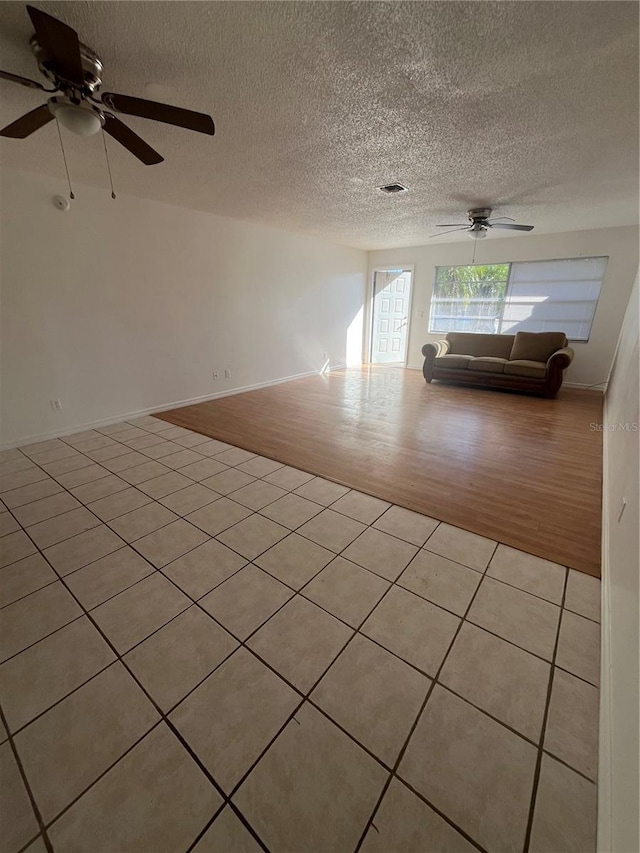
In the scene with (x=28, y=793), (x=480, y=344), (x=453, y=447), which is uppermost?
(x=480, y=344)

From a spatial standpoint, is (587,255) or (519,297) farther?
(519,297)

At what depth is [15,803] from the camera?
933mm

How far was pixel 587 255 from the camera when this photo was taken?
16.1 feet

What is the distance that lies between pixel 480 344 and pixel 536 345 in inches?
31.0

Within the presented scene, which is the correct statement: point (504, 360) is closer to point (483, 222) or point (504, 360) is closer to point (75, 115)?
point (483, 222)

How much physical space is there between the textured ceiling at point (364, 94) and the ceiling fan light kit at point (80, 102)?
0.31 feet

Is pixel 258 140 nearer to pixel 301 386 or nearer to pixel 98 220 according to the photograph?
pixel 98 220

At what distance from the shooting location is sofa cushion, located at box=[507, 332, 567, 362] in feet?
16.2

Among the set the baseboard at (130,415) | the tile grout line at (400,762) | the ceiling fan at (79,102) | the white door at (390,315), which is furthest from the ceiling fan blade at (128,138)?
the white door at (390,315)

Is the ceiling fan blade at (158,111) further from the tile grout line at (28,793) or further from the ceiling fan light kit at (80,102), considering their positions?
the tile grout line at (28,793)

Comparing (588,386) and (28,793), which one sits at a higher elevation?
(588,386)

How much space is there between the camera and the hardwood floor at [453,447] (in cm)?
216

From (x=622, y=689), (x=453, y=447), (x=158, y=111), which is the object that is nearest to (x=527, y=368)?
(x=453, y=447)

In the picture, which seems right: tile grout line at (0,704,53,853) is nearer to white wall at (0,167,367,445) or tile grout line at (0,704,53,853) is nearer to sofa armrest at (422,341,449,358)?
white wall at (0,167,367,445)
